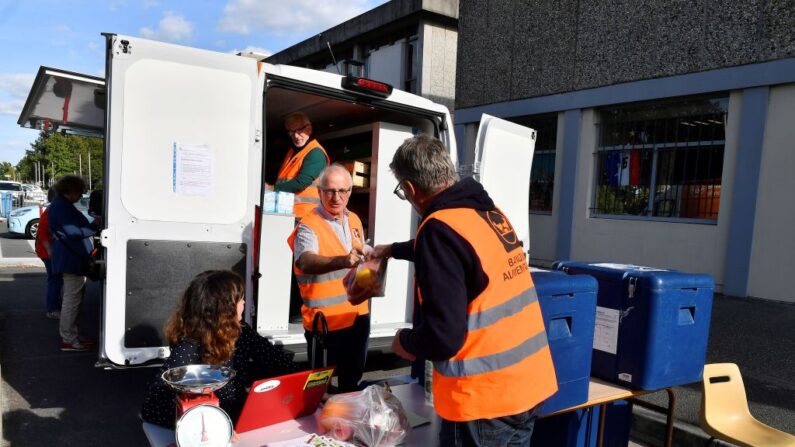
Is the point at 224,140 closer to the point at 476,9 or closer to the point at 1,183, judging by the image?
the point at 476,9

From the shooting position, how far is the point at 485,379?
160cm

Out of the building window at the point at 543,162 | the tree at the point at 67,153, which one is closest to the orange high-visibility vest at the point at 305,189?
the building window at the point at 543,162

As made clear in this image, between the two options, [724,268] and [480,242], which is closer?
[480,242]

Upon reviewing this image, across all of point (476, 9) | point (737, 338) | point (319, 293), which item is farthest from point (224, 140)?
point (476, 9)

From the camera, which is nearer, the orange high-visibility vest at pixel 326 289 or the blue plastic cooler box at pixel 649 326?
the blue plastic cooler box at pixel 649 326

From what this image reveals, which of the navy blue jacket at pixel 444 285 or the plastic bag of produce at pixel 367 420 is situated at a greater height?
the navy blue jacket at pixel 444 285

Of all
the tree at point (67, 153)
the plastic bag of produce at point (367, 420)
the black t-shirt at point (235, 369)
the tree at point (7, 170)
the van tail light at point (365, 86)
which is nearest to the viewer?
the plastic bag of produce at point (367, 420)

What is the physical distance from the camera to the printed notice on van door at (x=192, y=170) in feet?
9.89

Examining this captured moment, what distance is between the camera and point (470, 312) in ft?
5.25

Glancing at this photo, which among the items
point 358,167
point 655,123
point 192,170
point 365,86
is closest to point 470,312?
point 192,170

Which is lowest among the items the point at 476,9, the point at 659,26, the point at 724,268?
the point at 724,268

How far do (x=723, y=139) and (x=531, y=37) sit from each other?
4.20 meters

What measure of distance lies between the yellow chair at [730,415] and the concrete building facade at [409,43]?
11069 millimetres

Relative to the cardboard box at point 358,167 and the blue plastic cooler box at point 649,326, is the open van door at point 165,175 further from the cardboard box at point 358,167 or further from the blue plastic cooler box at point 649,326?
the blue plastic cooler box at point 649,326
